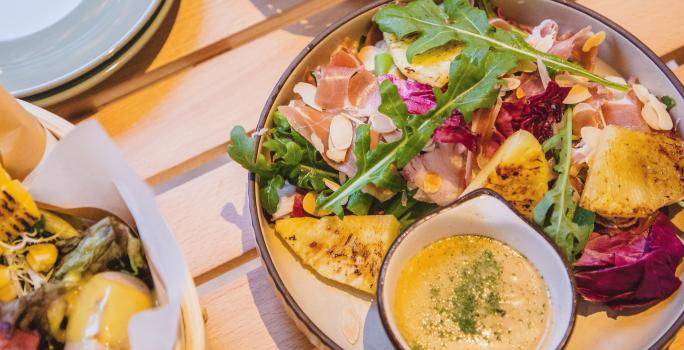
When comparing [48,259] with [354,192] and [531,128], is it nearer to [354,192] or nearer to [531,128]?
[354,192]

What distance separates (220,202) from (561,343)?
23.2 inches

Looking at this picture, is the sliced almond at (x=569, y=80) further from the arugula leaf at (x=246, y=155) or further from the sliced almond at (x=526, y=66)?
the arugula leaf at (x=246, y=155)

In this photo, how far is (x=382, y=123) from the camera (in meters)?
0.99

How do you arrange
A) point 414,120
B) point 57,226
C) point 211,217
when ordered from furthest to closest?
point 211,217
point 414,120
point 57,226

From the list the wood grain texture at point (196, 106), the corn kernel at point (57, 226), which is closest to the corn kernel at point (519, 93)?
the wood grain texture at point (196, 106)

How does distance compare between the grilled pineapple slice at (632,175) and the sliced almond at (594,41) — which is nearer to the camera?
the grilled pineapple slice at (632,175)

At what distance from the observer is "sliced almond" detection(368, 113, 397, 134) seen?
98cm

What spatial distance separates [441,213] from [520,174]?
14cm

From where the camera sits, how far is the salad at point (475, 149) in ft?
2.96

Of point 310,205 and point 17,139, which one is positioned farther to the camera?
point 310,205

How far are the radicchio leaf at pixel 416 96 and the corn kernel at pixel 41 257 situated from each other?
0.54 m

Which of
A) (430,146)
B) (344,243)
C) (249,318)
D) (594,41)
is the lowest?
(249,318)

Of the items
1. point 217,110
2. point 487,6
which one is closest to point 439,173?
point 487,6

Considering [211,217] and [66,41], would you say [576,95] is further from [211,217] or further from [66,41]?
[66,41]
